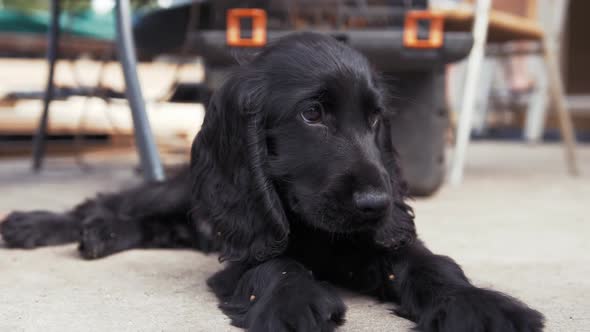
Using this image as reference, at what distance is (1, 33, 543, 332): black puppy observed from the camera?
136cm

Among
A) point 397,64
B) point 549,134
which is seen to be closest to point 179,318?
point 397,64

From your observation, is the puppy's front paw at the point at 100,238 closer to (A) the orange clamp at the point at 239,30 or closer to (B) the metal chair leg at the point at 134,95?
(B) the metal chair leg at the point at 134,95

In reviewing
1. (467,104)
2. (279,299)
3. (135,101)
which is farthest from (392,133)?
(279,299)

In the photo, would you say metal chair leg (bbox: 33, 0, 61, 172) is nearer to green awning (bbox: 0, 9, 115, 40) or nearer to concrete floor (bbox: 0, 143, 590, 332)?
concrete floor (bbox: 0, 143, 590, 332)

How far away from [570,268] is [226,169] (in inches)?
43.4

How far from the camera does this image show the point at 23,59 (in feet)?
20.8

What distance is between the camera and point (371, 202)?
55.5 inches

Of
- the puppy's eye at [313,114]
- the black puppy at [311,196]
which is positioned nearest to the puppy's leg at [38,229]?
the black puppy at [311,196]

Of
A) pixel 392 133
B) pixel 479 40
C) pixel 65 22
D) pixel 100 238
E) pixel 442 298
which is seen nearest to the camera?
pixel 442 298

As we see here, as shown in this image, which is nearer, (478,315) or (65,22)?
(478,315)

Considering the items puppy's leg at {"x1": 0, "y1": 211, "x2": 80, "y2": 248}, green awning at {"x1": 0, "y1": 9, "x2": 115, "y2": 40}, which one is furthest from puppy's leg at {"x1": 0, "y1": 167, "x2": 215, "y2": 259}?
green awning at {"x1": 0, "y1": 9, "x2": 115, "y2": 40}

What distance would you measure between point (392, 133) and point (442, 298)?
199 cm

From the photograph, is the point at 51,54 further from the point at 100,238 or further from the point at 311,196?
the point at 311,196

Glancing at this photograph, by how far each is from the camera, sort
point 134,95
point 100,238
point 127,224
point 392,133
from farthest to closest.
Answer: point 392,133
point 134,95
point 127,224
point 100,238
